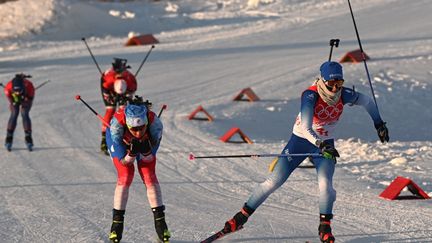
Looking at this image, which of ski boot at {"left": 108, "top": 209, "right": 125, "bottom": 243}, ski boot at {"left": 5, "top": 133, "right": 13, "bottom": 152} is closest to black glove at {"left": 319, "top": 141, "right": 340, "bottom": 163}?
ski boot at {"left": 108, "top": 209, "right": 125, "bottom": 243}

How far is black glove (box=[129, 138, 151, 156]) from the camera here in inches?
320

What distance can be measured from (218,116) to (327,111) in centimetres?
1080

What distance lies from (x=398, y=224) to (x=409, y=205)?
1.08 meters

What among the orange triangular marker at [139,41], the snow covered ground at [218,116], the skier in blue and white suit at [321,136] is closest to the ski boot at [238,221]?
the skier in blue and white suit at [321,136]

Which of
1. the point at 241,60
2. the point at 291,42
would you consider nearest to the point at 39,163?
the point at 241,60

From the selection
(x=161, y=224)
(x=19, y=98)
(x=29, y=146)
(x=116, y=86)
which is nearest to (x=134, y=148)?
(x=161, y=224)

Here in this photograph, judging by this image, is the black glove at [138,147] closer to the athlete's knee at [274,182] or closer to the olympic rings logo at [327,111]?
the athlete's knee at [274,182]

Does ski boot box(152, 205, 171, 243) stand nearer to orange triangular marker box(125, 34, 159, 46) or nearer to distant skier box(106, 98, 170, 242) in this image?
distant skier box(106, 98, 170, 242)

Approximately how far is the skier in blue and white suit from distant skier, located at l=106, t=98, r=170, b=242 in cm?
93

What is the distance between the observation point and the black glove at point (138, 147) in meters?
8.12

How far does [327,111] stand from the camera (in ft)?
28.0

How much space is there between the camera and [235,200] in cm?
1130

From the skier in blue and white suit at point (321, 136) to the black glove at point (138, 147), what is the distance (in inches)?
51.1

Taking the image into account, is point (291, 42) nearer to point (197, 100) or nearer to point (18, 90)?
point (197, 100)
